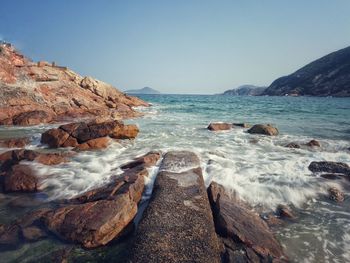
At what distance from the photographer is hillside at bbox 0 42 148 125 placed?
1850 cm

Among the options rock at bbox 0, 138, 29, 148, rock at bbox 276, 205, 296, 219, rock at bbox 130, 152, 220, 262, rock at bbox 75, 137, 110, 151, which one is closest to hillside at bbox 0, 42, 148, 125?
rock at bbox 0, 138, 29, 148

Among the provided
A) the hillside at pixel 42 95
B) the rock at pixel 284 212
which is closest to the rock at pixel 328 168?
the rock at pixel 284 212

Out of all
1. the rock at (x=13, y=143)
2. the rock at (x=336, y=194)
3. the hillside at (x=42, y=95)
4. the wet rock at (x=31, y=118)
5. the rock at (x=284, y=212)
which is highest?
the hillside at (x=42, y=95)

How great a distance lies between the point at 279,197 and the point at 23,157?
23.7 ft

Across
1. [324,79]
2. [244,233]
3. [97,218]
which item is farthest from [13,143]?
[324,79]

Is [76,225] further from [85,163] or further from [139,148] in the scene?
[139,148]

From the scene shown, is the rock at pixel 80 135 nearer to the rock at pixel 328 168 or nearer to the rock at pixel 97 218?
the rock at pixel 97 218

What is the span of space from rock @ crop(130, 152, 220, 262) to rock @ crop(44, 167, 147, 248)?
42cm

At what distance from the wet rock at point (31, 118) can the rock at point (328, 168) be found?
53.9 feet

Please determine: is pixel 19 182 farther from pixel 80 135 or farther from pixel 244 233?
pixel 244 233

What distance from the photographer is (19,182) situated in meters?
6.07

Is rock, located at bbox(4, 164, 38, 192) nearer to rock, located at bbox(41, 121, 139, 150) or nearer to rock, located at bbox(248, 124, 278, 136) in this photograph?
rock, located at bbox(41, 121, 139, 150)

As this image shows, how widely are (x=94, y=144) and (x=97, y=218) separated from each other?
636 cm

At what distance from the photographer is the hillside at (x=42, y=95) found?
18500 millimetres
